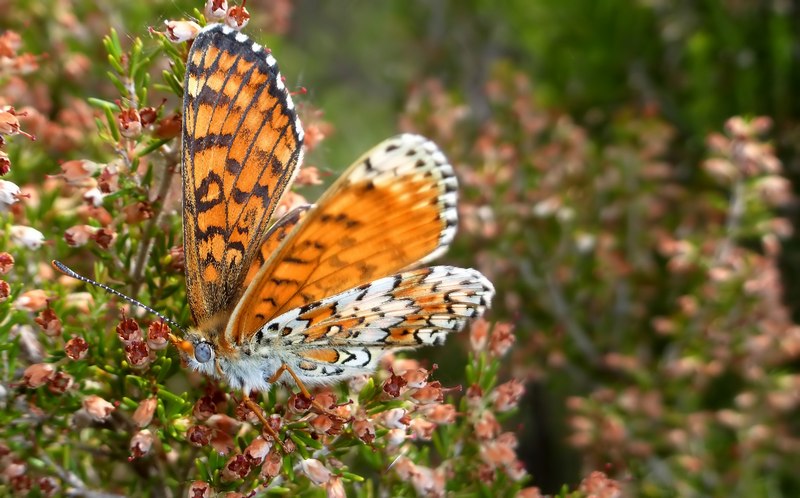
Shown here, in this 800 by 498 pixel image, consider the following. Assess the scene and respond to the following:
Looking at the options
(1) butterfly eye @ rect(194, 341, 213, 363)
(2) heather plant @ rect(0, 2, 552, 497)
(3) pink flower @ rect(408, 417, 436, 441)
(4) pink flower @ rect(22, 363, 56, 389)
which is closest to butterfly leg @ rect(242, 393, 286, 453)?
(2) heather plant @ rect(0, 2, 552, 497)

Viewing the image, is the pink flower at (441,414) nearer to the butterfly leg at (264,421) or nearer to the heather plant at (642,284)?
the butterfly leg at (264,421)

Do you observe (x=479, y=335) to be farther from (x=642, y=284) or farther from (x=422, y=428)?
(x=642, y=284)

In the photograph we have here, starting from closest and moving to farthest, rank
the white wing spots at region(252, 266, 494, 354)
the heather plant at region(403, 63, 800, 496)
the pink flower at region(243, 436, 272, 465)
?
the pink flower at region(243, 436, 272, 465)
the white wing spots at region(252, 266, 494, 354)
the heather plant at region(403, 63, 800, 496)

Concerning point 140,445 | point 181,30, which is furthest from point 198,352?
point 181,30

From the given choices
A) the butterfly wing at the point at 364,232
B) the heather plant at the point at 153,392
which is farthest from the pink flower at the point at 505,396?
the butterfly wing at the point at 364,232

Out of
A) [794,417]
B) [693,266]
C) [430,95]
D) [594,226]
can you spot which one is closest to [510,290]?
[594,226]

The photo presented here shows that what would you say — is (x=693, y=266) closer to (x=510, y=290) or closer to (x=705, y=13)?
(x=510, y=290)

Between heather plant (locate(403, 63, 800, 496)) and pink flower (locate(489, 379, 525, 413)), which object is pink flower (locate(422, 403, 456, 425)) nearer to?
pink flower (locate(489, 379, 525, 413))
